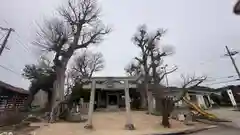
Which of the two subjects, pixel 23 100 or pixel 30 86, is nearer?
pixel 23 100

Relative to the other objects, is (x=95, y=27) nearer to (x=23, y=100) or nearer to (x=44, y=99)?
(x=23, y=100)

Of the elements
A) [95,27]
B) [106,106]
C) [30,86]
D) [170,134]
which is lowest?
[170,134]

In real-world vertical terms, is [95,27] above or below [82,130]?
above

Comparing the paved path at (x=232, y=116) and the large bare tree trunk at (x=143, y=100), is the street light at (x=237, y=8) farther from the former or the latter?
the large bare tree trunk at (x=143, y=100)

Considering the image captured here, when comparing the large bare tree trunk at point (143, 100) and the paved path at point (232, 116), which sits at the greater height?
the large bare tree trunk at point (143, 100)

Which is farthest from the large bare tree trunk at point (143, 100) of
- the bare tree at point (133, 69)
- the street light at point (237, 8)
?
the street light at point (237, 8)

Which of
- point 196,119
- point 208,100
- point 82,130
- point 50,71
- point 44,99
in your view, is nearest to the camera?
point 82,130

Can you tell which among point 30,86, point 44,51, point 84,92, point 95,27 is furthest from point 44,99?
point 95,27

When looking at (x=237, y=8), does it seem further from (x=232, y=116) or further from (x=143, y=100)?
(x=143, y=100)

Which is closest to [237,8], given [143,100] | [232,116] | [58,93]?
[58,93]

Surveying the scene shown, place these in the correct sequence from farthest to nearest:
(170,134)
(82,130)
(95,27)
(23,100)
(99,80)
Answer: (23,100), (95,27), (99,80), (82,130), (170,134)

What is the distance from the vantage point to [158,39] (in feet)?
98.2

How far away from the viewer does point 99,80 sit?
653 inches

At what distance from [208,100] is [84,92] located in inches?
797
